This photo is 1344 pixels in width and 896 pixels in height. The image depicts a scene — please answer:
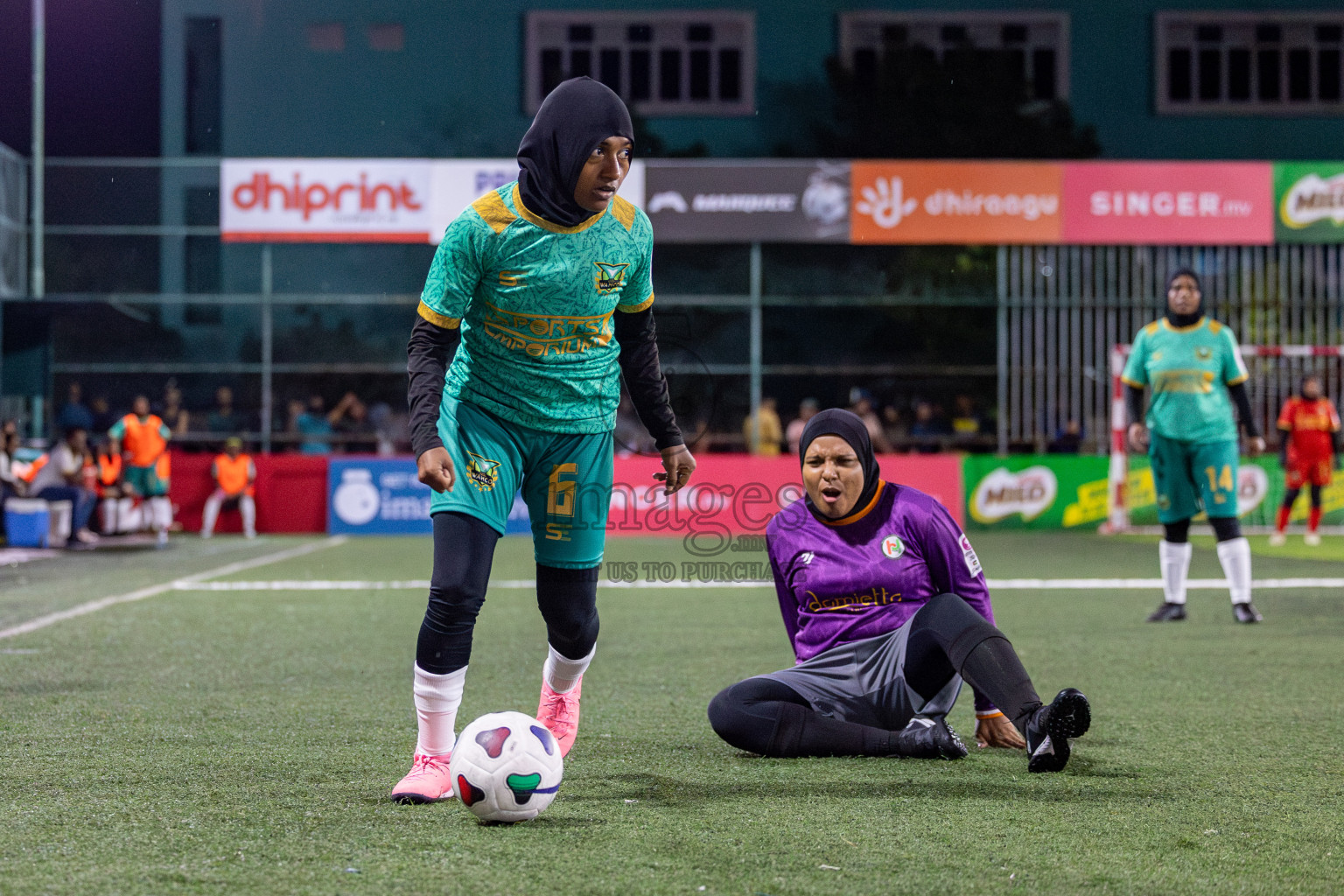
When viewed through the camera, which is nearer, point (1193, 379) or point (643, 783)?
point (643, 783)

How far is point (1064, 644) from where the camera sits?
23.9 ft

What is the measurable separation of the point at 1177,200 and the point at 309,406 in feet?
38.9

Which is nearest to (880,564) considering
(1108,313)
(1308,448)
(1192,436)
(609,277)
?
(609,277)

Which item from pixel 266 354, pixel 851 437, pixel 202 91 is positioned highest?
pixel 202 91

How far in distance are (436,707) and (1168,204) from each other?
17197 mm

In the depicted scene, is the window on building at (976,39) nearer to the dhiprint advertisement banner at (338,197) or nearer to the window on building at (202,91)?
the dhiprint advertisement banner at (338,197)

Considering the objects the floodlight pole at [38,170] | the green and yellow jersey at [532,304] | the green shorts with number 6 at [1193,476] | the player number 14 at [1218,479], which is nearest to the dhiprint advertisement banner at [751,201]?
the floodlight pole at [38,170]

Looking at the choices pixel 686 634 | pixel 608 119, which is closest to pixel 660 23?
pixel 686 634

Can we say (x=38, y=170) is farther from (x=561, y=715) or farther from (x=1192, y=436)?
(x=561, y=715)

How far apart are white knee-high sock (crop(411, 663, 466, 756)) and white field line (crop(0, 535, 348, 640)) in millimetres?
4586

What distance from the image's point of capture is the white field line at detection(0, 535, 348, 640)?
8.02 meters

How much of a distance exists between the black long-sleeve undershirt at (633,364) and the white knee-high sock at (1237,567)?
17.4 ft

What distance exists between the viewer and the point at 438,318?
12.4ft

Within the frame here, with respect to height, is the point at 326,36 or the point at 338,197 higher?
the point at 326,36
